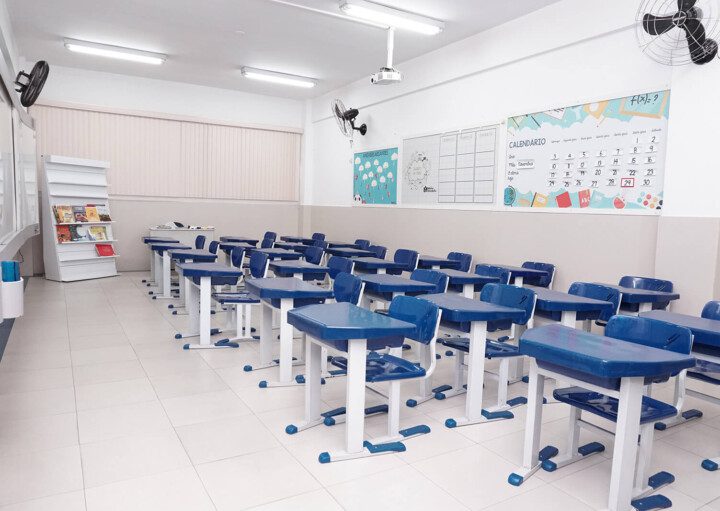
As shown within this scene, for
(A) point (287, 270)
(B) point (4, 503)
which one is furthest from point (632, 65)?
(B) point (4, 503)

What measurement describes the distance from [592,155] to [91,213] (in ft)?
24.8

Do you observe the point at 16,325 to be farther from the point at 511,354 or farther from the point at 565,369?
the point at 565,369

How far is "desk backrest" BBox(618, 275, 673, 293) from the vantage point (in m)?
4.50

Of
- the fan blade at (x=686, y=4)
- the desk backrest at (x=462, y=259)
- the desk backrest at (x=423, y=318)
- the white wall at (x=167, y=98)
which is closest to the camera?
the desk backrest at (x=423, y=318)

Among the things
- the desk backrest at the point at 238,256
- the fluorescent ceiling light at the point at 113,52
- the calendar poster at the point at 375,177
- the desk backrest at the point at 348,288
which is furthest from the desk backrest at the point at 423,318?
the fluorescent ceiling light at the point at 113,52

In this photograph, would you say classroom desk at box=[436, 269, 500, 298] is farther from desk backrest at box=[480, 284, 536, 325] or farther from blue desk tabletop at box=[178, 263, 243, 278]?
blue desk tabletop at box=[178, 263, 243, 278]

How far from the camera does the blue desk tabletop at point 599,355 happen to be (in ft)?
6.77

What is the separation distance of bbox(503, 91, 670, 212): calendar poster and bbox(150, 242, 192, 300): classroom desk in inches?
175

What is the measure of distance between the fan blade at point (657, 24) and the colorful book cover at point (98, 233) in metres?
8.16

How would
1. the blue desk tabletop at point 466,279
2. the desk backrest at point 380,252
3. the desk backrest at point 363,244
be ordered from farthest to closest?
the desk backrest at point 363,244 → the desk backrest at point 380,252 → the blue desk tabletop at point 466,279

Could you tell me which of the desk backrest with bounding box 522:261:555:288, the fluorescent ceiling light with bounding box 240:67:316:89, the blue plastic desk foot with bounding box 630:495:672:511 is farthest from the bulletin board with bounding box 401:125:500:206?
the blue plastic desk foot with bounding box 630:495:672:511

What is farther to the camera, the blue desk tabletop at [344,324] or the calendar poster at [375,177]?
the calendar poster at [375,177]

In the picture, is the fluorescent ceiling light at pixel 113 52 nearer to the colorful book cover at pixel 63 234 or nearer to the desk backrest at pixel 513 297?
the colorful book cover at pixel 63 234

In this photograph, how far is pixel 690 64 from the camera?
441 cm
